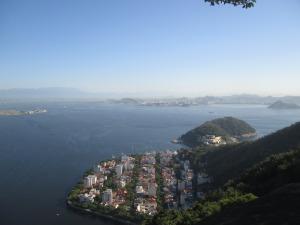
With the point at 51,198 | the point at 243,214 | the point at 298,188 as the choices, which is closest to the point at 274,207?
the point at 243,214

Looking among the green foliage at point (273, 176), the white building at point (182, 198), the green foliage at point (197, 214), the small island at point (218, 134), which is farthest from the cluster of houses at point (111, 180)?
the small island at point (218, 134)

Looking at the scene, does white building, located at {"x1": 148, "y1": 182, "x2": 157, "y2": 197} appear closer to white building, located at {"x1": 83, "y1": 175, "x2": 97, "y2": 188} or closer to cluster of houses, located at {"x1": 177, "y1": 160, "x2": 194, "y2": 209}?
cluster of houses, located at {"x1": 177, "y1": 160, "x2": 194, "y2": 209}

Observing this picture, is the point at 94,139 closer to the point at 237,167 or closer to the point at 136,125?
the point at 136,125

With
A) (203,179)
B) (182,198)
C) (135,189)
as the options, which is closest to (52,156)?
(135,189)

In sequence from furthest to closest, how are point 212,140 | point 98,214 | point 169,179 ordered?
point 212,140 → point 169,179 → point 98,214

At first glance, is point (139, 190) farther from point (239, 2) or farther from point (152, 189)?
point (239, 2)

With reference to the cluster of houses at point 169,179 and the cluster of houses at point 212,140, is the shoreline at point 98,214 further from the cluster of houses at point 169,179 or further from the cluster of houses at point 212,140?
the cluster of houses at point 212,140
